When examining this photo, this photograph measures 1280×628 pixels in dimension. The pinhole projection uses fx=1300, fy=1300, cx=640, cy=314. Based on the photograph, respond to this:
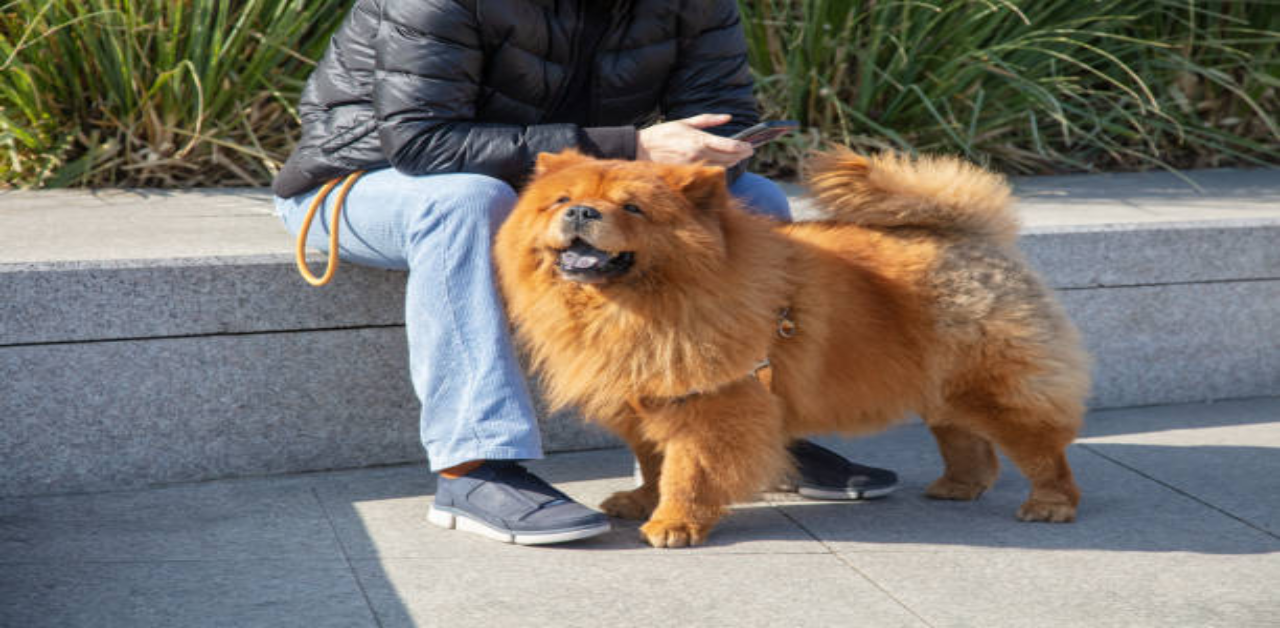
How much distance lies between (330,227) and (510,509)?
0.89 meters

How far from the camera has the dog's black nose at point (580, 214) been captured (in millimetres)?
2689

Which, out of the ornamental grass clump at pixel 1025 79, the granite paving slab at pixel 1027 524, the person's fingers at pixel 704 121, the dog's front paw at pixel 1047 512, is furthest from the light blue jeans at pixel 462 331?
the ornamental grass clump at pixel 1025 79

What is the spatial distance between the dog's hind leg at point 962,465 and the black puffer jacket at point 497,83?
3.34 ft

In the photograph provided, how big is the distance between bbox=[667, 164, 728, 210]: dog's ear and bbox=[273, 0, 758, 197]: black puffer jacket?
343 millimetres

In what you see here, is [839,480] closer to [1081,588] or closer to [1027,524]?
[1027,524]

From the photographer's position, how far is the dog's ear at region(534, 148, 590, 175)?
9.68ft

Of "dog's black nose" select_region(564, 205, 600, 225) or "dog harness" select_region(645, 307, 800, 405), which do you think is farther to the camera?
"dog harness" select_region(645, 307, 800, 405)

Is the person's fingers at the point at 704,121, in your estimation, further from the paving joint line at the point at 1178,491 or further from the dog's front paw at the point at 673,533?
the paving joint line at the point at 1178,491

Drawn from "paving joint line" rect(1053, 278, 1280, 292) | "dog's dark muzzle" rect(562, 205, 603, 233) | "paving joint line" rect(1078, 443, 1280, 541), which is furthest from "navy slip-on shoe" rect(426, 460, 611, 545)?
"paving joint line" rect(1053, 278, 1280, 292)

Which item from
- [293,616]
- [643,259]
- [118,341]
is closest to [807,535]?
[643,259]

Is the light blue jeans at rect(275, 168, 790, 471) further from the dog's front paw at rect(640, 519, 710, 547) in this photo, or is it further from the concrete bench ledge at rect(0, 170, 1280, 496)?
the concrete bench ledge at rect(0, 170, 1280, 496)

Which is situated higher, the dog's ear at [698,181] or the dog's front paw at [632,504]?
the dog's ear at [698,181]

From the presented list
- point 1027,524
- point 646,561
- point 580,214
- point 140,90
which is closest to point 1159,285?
point 1027,524

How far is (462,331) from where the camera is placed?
2977mm
